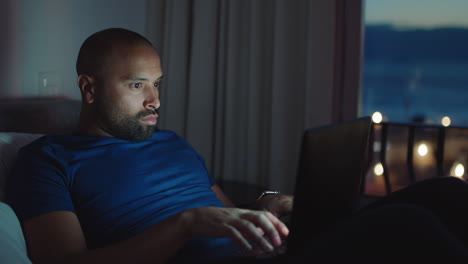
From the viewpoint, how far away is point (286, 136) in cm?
302

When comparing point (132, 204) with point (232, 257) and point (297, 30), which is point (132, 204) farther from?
point (297, 30)

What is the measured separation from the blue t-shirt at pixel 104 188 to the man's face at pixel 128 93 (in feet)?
0.18

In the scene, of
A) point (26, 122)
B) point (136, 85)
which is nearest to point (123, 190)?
point (136, 85)

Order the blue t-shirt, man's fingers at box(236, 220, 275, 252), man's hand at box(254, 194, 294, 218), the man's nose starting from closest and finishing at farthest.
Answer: man's fingers at box(236, 220, 275, 252)
the blue t-shirt
man's hand at box(254, 194, 294, 218)
the man's nose

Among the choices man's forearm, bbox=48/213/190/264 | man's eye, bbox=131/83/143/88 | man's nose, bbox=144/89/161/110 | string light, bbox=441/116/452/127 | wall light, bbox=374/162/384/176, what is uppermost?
man's eye, bbox=131/83/143/88

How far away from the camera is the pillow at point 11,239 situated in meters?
1.03

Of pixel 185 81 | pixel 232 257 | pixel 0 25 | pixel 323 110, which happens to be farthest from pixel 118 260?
pixel 185 81

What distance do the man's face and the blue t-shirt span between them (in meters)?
0.06

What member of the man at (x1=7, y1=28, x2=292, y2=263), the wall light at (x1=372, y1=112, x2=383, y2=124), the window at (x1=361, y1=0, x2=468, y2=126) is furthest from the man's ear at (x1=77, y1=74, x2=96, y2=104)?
the wall light at (x1=372, y1=112, x2=383, y2=124)

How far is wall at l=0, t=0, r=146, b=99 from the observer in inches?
81.7

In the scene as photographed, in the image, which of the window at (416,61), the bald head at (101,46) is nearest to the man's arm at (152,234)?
the bald head at (101,46)

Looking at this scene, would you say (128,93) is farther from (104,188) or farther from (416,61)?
(416,61)

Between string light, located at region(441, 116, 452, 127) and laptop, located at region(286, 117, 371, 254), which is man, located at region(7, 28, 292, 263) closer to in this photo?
laptop, located at region(286, 117, 371, 254)

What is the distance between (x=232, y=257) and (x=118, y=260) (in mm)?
258
